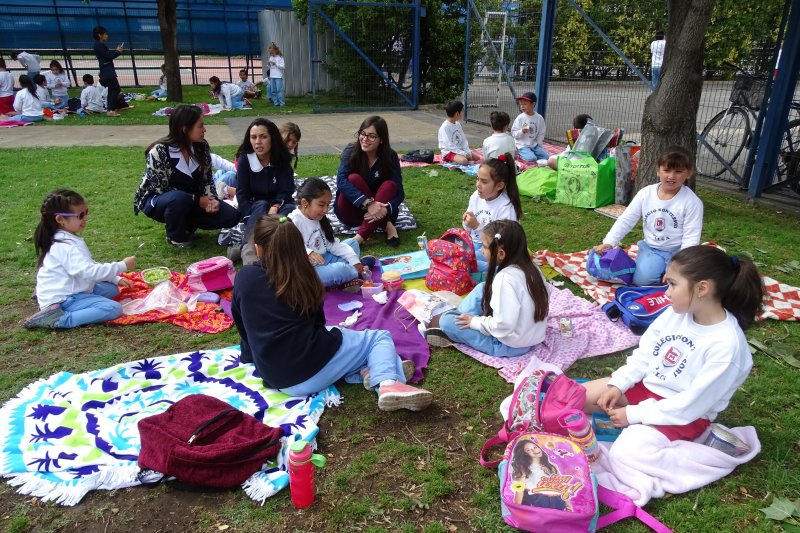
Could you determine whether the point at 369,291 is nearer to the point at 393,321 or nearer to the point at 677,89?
the point at 393,321

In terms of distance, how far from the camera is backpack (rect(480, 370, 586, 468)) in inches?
116

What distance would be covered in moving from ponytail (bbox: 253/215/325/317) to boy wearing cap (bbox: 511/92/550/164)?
671cm

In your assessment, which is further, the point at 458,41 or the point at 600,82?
the point at 458,41

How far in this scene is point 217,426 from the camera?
2.87 meters

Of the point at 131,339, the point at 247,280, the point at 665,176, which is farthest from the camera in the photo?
the point at 665,176

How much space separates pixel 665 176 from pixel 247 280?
3.45 meters

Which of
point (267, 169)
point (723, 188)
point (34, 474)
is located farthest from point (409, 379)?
point (723, 188)

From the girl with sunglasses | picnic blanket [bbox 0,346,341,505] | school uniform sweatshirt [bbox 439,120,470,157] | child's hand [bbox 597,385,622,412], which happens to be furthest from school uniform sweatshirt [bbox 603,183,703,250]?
school uniform sweatshirt [bbox 439,120,470,157]

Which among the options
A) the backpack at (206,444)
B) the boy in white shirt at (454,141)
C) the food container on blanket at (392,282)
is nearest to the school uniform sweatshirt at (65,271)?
the backpack at (206,444)

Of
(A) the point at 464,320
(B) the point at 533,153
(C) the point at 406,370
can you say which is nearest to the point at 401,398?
(C) the point at 406,370

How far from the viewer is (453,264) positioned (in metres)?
4.80

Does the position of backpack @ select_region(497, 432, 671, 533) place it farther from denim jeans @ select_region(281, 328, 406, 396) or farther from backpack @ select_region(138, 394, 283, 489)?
backpack @ select_region(138, 394, 283, 489)

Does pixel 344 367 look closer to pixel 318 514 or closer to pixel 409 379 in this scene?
pixel 409 379

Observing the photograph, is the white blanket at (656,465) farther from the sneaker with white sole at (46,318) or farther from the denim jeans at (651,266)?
the sneaker with white sole at (46,318)
